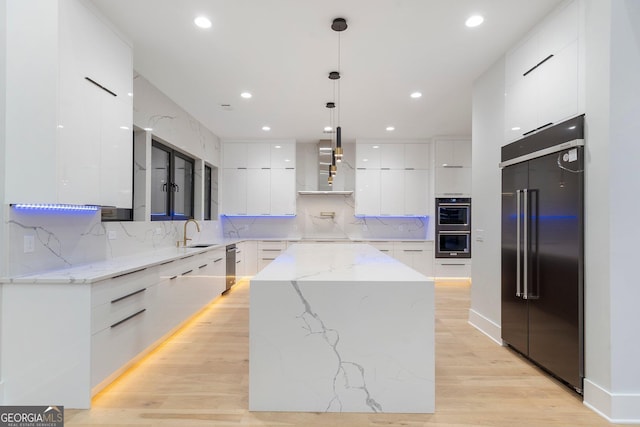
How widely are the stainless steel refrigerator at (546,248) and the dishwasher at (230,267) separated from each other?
12.6ft

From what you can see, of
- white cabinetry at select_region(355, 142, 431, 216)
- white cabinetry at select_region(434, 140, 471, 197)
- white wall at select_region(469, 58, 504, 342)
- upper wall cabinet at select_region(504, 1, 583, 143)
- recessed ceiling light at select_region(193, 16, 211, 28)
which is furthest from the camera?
white cabinetry at select_region(355, 142, 431, 216)

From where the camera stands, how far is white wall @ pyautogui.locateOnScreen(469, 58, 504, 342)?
10.4ft

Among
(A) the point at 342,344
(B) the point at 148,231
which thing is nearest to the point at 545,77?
(A) the point at 342,344

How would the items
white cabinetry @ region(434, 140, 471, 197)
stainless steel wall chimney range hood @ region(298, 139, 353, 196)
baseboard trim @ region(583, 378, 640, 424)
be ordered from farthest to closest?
stainless steel wall chimney range hood @ region(298, 139, 353, 196) → white cabinetry @ region(434, 140, 471, 197) → baseboard trim @ region(583, 378, 640, 424)

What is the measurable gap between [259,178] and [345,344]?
4.81 m

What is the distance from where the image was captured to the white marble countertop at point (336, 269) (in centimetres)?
198

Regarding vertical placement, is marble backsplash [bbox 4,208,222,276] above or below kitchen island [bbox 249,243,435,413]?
above

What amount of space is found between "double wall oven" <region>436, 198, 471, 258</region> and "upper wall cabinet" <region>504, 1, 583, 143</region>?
10.4 ft

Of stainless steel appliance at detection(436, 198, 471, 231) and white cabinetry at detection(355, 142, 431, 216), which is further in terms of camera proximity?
white cabinetry at detection(355, 142, 431, 216)

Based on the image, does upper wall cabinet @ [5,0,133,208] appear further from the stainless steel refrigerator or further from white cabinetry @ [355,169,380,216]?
white cabinetry @ [355,169,380,216]

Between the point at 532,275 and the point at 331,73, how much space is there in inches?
105

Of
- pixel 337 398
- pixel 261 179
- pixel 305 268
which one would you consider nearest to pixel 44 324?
pixel 305 268

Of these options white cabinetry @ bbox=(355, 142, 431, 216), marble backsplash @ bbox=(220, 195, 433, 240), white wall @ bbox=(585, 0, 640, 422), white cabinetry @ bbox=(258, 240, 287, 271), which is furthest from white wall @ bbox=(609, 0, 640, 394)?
white cabinetry @ bbox=(258, 240, 287, 271)

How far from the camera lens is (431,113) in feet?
15.5
